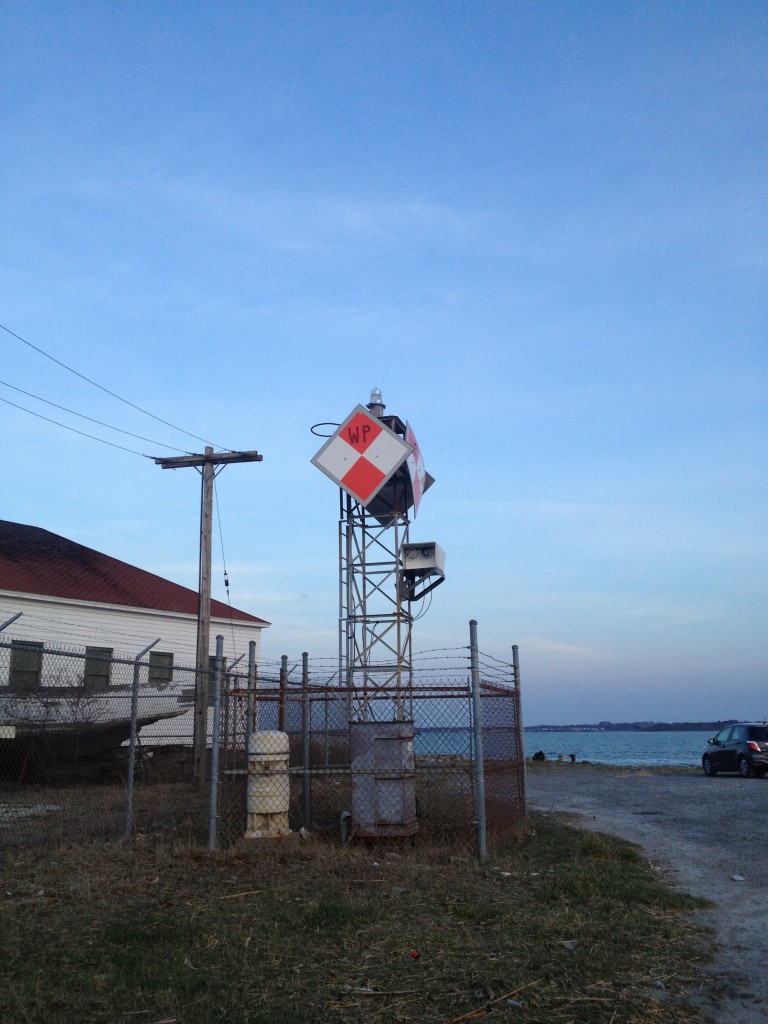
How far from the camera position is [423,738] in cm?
1008

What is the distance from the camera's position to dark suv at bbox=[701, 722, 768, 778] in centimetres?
2209

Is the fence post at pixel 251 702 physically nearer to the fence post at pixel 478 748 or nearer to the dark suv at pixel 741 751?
the fence post at pixel 478 748

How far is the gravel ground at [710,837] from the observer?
5.53m

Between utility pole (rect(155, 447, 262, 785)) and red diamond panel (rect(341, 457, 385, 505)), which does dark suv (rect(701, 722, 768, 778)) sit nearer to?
utility pole (rect(155, 447, 262, 785))

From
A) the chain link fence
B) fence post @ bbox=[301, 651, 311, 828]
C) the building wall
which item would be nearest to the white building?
the building wall

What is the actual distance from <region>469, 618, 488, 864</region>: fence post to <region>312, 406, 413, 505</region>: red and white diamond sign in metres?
2.82

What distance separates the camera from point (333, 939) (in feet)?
19.6

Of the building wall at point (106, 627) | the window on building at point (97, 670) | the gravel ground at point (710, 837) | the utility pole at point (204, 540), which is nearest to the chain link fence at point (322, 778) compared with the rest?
the gravel ground at point (710, 837)

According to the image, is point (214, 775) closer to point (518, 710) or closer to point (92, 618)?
point (518, 710)

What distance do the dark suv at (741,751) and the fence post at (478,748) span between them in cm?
1560

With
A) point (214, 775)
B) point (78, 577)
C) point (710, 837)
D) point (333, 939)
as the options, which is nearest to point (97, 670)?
point (78, 577)

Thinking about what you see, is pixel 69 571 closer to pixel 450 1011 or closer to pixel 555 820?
pixel 555 820

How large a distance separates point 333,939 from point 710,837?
24.4ft

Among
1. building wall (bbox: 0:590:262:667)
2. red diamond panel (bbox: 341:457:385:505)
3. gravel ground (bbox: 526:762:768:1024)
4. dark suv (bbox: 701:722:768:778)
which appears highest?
red diamond panel (bbox: 341:457:385:505)
